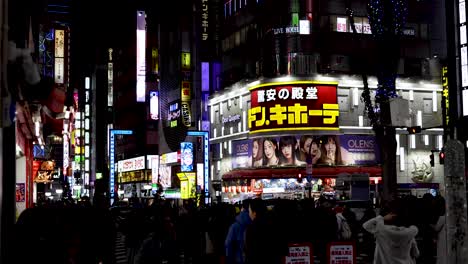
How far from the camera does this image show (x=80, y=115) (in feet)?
350

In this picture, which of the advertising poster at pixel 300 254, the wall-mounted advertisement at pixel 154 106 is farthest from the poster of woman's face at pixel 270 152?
the advertising poster at pixel 300 254

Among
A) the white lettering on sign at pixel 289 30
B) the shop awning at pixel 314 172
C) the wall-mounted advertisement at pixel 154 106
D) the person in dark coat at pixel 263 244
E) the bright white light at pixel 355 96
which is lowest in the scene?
the person in dark coat at pixel 263 244

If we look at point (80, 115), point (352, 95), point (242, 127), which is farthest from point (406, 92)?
point (80, 115)

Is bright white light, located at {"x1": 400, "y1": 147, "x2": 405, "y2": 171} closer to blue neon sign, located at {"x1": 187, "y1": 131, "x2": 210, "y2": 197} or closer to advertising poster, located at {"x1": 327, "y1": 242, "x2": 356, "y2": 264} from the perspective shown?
blue neon sign, located at {"x1": 187, "y1": 131, "x2": 210, "y2": 197}

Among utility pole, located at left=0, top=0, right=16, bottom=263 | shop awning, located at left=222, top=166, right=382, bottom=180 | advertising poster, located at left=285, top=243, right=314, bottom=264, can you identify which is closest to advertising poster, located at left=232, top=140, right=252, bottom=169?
shop awning, located at left=222, top=166, right=382, bottom=180

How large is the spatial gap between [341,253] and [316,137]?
39.2m

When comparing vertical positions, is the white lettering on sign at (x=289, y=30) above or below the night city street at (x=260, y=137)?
above

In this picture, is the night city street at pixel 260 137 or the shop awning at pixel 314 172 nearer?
the night city street at pixel 260 137

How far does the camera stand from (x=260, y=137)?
170ft

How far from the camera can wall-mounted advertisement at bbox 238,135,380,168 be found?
5044 cm

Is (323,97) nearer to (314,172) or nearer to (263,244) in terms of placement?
(314,172)

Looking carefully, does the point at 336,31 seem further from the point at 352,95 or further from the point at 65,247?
the point at 65,247

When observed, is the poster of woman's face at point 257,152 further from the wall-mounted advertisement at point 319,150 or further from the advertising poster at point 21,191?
the advertising poster at point 21,191

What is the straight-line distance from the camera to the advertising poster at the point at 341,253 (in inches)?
451
